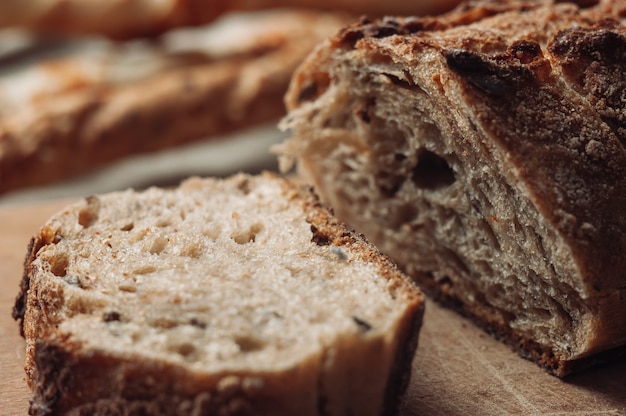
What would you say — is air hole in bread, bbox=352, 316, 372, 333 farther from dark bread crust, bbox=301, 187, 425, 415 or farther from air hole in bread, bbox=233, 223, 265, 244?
air hole in bread, bbox=233, 223, 265, 244

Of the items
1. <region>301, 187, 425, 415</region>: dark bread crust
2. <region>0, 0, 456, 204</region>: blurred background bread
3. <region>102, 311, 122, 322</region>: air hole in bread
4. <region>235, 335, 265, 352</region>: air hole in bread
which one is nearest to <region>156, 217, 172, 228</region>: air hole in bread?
<region>301, 187, 425, 415</region>: dark bread crust

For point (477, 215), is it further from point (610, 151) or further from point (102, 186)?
point (102, 186)

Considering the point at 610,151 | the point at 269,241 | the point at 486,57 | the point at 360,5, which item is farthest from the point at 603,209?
the point at 360,5

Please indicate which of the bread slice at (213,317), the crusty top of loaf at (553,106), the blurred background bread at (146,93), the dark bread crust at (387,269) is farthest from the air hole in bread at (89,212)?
the blurred background bread at (146,93)

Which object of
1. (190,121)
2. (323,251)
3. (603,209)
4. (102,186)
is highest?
(603,209)

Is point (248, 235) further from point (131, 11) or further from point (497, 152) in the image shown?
point (131, 11)

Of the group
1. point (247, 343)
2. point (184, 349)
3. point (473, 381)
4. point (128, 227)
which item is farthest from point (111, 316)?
point (473, 381)

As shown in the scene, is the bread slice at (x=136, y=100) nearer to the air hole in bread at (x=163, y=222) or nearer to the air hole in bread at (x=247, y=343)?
the air hole in bread at (x=163, y=222)

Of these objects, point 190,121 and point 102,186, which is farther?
point 102,186
